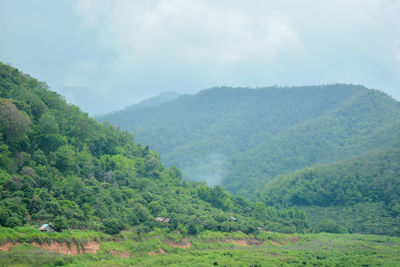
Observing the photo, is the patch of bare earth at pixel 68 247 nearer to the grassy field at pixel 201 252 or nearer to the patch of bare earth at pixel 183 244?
the grassy field at pixel 201 252

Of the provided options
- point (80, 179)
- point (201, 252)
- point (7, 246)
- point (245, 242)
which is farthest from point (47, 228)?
point (245, 242)

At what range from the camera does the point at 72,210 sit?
4062 cm

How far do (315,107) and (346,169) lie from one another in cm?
9313

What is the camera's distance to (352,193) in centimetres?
8419

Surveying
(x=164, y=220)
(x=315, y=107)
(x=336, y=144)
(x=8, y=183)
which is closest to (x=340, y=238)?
(x=164, y=220)

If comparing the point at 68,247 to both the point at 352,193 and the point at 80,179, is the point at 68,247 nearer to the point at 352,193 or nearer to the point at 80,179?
the point at 80,179

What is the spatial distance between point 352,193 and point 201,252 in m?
53.3

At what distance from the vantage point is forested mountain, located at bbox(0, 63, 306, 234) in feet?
127

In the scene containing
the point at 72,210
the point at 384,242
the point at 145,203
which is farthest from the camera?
the point at 384,242

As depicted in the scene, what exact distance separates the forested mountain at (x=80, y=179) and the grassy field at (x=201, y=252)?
1.75m

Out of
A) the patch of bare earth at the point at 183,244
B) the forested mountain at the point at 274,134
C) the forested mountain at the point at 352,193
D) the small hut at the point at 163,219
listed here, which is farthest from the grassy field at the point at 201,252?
the forested mountain at the point at 274,134

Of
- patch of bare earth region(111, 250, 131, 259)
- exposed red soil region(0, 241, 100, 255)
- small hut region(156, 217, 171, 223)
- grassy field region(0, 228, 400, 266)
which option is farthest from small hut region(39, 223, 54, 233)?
small hut region(156, 217, 171, 223)

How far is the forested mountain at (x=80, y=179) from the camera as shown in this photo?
127 ft

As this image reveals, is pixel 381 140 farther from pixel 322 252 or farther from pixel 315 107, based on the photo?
pixel 322 252
